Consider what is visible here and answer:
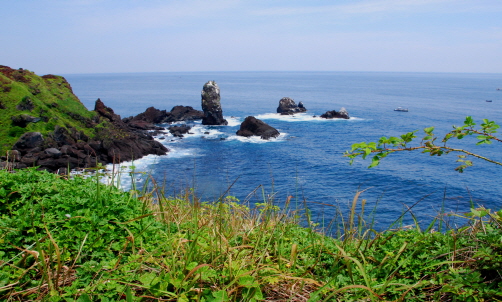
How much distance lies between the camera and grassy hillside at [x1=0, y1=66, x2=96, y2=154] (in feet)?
106

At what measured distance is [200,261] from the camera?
10.9ft

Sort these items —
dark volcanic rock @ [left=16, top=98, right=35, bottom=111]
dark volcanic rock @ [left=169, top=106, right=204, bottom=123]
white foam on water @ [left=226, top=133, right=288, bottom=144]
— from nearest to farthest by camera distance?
dark volcanic rock @ [left=16, top=98, right=35, bottom=111]
white foam on water @ [left=226, top=133, right=288, bottom=144]
dark volcanic rock @ [left=169, top=106, right=204, bottom=123]

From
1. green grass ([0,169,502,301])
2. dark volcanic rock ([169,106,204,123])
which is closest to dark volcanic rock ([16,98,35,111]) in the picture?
dark volcanic rock ([169,106,204,123])

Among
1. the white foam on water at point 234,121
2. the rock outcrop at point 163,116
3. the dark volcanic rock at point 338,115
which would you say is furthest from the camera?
the dark volcanic rock at point 338,115

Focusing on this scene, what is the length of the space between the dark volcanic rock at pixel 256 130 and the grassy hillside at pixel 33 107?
20863 mm

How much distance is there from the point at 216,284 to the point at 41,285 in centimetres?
153

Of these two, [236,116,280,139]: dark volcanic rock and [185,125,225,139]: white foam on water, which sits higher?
[236,116,280,139]: dark volcanic rock

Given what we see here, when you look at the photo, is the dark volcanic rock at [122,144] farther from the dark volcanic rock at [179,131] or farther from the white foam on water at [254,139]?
the white foam on water at [254,139]

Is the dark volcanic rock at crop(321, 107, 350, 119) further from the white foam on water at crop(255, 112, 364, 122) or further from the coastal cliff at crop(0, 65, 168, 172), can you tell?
the coastal cliff at crop(0, 65, 168, 172)

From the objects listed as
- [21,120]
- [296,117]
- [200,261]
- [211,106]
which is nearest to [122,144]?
[21,120]

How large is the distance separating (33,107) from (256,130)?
2814 cm

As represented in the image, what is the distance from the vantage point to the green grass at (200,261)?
2.94 meters

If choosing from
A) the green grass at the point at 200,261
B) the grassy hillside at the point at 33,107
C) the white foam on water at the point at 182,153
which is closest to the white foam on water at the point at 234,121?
the white foam on water at the point at 182,153

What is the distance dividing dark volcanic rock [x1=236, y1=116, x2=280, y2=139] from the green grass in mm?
44921
